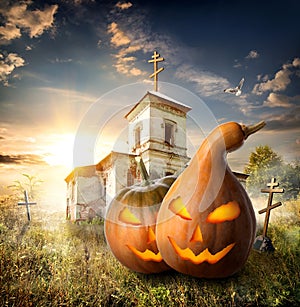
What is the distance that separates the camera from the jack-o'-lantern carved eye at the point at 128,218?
1263mm

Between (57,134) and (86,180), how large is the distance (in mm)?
310

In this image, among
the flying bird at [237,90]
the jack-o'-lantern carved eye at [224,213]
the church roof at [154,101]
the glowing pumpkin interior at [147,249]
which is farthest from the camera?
the flying bird at [237,90]

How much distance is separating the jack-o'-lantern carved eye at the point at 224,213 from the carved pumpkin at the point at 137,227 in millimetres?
249

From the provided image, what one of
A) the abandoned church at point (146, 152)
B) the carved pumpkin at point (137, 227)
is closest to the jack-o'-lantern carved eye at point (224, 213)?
the carved pumpkin at point (137, 227)

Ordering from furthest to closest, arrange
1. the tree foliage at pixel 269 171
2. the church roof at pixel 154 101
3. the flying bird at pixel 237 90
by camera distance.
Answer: the tree foliage at pixel 269 171 < the flying bird at pixel 237 90 < the church roof at pixel 154 101

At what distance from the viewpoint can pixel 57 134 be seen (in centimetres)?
173

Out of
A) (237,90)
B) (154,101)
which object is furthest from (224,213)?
(237,90)

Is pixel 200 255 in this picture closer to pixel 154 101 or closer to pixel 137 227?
pixel 137 227

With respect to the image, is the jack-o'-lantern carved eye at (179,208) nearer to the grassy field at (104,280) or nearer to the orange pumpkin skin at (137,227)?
the orange pumpkin skin at (137,227)

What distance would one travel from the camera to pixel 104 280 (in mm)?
1283

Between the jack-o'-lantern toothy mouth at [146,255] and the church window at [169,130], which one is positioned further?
the church window at [169,130]

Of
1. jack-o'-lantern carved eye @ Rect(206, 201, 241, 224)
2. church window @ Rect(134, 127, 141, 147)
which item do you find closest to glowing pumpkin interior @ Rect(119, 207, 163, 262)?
jack-o'-lantern carved eye @ Rect(206, 201, 241, 224)

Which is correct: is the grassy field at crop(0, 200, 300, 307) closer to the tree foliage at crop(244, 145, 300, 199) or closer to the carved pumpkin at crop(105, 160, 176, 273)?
the carved pumpkin at crop(105, 160, 176, 273)

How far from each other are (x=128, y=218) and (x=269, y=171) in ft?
4.62
